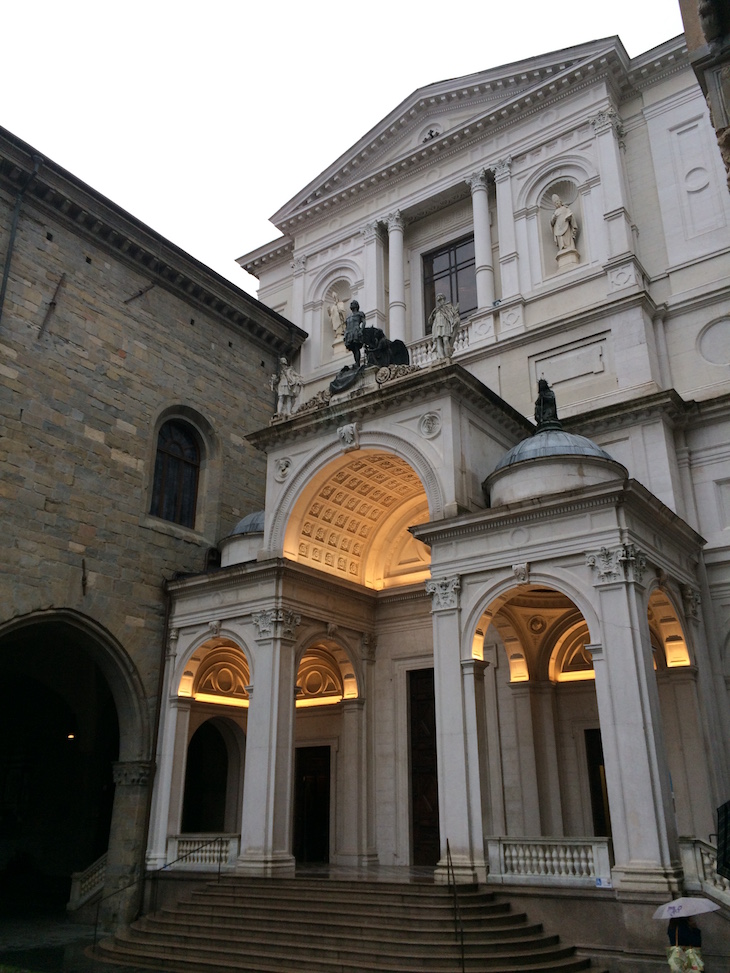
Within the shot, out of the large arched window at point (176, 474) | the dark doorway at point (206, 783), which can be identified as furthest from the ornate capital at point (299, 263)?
the dark doorway at point (206, 783)

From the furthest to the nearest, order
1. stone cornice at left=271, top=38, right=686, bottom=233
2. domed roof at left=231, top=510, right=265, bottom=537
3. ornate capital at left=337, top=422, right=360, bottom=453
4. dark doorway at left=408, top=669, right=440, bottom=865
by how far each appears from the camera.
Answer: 1. stone cornice at left=271, top=38, right=686, bottom=233
2. domed roof at left=231, top=510, right=265, bottom=537
3. dark doorway at left=408, top=669, right=440, bottom=865
4. ornate capital at left=337, top=422, right=360, bottom=453

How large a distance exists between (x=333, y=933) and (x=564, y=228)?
16818 mm

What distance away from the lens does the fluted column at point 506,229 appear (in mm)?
21531

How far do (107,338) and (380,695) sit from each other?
1073 centimetres

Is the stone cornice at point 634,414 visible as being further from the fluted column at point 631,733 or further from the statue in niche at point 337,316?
the statue in niche at point 337,316

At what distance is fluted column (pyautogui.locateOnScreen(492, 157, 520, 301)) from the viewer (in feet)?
70.6

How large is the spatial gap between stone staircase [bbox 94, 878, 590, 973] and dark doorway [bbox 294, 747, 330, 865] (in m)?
4.68

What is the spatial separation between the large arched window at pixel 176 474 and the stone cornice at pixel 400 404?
318 centimetres

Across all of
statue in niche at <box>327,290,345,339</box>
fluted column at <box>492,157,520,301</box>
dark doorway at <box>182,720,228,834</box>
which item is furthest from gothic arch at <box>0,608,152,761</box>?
fluted column at <box>492,157,520,301</box>

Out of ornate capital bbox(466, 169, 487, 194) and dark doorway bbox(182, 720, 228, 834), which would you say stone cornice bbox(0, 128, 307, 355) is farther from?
dark doorway bbox(182, 720, 228, 834)

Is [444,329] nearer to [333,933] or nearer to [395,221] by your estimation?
[395,221]

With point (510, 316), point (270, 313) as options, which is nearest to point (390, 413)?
point (510, 316)

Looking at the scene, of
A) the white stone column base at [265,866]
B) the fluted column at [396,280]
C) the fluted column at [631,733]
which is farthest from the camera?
the fluted column at [396,280]

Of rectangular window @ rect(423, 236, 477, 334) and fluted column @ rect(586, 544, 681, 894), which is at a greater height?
rectangular window @ rect(423, 236, 477, 334)
